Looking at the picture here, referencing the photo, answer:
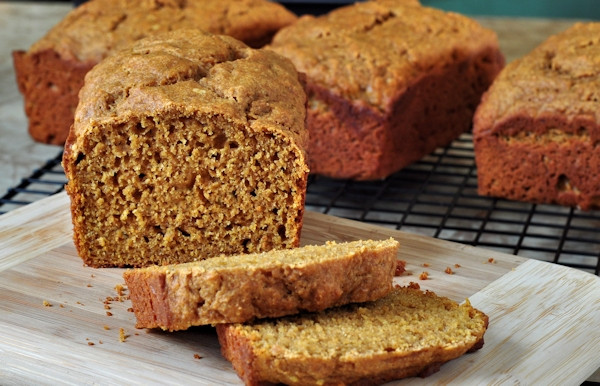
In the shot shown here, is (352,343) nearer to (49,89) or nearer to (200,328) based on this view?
(200,328)

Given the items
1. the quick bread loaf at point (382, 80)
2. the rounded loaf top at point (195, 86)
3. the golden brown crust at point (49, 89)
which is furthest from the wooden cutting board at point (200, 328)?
the golden brown crust at point (49, 89)

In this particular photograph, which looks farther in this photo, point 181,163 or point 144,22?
point 144,22

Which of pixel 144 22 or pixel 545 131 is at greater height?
pixel 144 22

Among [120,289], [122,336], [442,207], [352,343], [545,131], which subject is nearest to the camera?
[352,343]

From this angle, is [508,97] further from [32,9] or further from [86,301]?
[32,9]

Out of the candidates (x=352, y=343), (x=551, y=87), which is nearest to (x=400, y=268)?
(x=352, y=343)

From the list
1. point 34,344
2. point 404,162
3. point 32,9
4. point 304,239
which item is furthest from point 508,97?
point 32,9

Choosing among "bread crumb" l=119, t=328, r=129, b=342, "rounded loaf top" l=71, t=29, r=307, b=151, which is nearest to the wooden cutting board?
"bread crumb" l=119, t=328, r=129, b=342

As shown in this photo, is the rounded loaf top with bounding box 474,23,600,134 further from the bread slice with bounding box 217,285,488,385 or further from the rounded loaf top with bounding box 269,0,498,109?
the bread slice with bounding box 217,285,488,385
